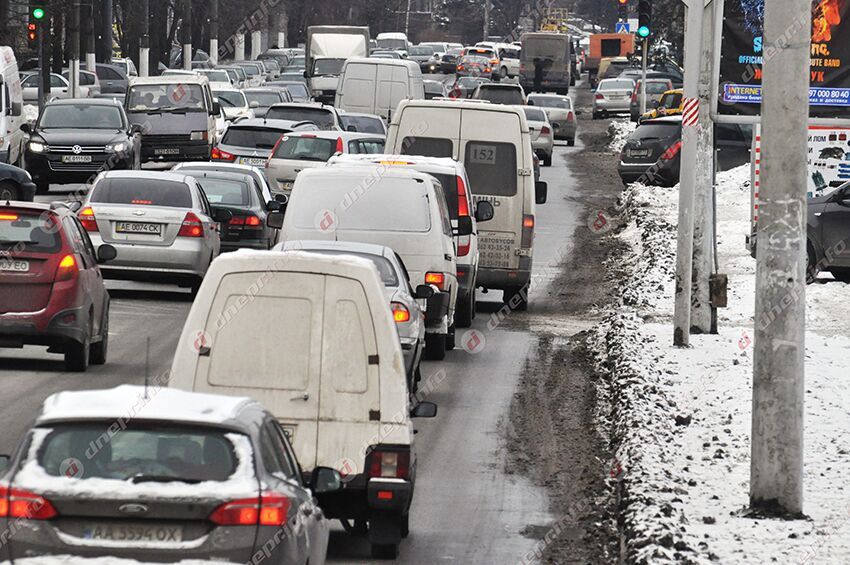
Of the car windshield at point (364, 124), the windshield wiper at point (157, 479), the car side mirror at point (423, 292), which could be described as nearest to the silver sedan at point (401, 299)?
the car side mirror at point (423, 292)

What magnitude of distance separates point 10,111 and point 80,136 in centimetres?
143

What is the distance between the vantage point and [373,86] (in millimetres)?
45000

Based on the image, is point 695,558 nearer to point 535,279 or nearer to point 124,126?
point 535,279

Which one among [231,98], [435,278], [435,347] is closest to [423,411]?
[435,278]

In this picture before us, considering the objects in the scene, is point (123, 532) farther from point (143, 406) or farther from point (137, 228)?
point (137, 228)

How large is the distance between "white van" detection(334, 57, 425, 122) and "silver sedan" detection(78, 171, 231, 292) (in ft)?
73.6

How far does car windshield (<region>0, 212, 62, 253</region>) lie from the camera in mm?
16406

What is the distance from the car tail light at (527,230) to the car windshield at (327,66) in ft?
132

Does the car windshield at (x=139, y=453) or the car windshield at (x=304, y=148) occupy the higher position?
the car windshield at (x=139, y=453)

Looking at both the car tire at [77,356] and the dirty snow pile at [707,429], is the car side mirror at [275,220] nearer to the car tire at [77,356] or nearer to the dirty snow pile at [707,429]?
the car tire at [77,356]

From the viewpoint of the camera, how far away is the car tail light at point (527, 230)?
2180 cm

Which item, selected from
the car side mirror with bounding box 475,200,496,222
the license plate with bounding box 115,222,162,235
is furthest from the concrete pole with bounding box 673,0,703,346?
the license plate with bounding box 115,222,162,235

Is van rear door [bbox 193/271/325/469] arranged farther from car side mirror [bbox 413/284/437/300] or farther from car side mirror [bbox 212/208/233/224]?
car side mirror [bbox 212/208/233/224]

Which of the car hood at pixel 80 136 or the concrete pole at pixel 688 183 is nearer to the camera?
the concrete pole at pixel 688 183
